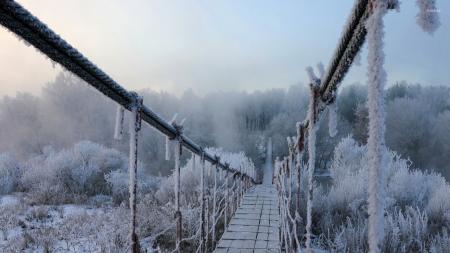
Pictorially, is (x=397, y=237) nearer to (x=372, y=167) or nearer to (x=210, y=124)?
(x=372, y=167)

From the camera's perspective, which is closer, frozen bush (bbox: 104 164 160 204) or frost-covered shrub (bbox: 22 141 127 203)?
frozen bush (bbox: 104 164 160 204)

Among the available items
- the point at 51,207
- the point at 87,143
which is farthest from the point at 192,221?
the point at 87,143

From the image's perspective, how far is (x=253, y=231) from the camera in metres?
6.93

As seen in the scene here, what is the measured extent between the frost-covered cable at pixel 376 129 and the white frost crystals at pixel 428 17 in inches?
6.7

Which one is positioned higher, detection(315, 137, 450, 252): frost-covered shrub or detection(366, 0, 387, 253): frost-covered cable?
detection(366, 0, 387, 253): frost-covered cable

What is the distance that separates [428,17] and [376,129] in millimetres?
284

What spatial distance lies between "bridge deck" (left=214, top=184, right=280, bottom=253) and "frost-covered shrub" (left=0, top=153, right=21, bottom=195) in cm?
817

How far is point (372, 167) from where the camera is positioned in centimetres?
106

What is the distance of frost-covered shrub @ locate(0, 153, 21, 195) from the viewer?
13.8 meters

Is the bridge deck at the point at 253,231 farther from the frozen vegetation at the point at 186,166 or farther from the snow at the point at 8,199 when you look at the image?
the snow at the point at 8,199

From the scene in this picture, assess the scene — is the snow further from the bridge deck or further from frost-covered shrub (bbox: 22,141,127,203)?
the bridge deck

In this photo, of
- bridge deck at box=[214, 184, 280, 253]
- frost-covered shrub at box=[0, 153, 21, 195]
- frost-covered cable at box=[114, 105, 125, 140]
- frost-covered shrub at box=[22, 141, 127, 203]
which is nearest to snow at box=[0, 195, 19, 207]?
frost-covered shrub at box=[22, 141, 127, 203]

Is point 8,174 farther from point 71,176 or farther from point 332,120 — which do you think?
point 332,120

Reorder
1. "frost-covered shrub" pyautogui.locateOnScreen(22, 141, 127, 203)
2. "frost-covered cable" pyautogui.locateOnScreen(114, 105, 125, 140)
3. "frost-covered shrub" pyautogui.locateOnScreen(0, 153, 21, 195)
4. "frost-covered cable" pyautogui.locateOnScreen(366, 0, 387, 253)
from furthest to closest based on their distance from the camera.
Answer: "frost-covered shrub" pyautogui.locateOnScreen(0, 153, 21, 195), "frost-covered shrub" pyautogui.locateOnScreen(22, 141, 127, 203), "frost-covered cable" pyautogui.locateOnScreen(114, 105, 125, 140), "frost-covered cable" pyautogui.locateOnScreen(366, 0, 387, 253)
